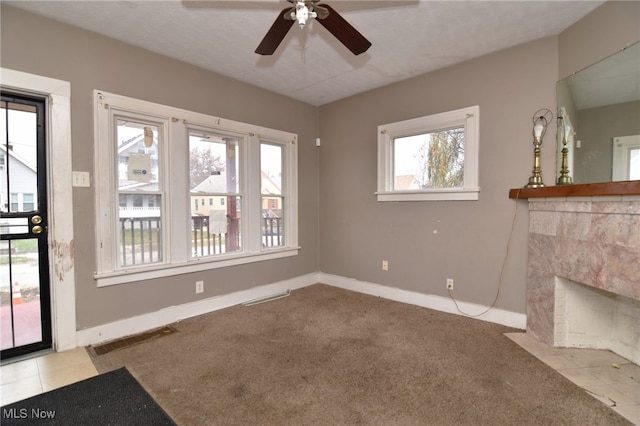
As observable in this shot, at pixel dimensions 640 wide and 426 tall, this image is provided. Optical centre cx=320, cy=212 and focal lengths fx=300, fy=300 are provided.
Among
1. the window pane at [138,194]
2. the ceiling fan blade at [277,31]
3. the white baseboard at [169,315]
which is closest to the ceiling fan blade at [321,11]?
the ceiling fan blade at [277,31]

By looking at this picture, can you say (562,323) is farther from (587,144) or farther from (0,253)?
(0,253)

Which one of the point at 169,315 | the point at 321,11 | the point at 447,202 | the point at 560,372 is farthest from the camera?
the point at 447,202

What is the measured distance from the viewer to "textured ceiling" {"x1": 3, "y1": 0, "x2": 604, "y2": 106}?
2166mm

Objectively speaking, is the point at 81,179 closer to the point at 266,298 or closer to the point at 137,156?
the point at 137,156

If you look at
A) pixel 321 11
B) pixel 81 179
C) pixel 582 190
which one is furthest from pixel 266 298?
pixel 582 190

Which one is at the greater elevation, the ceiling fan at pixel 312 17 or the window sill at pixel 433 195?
the ceiling fan at pixel 312 17

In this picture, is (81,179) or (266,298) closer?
(81,179)

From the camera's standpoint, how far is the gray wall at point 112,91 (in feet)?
7.32

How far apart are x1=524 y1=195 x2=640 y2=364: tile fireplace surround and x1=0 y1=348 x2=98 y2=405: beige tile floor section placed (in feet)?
11.3

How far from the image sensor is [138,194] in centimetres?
276

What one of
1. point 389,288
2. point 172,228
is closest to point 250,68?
point 172,228

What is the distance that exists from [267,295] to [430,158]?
2.53m

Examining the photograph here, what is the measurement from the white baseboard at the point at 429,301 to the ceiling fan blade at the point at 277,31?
9.42 feet

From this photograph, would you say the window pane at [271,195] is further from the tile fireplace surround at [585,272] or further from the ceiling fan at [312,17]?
the tile fireplace surround at [585,272]
